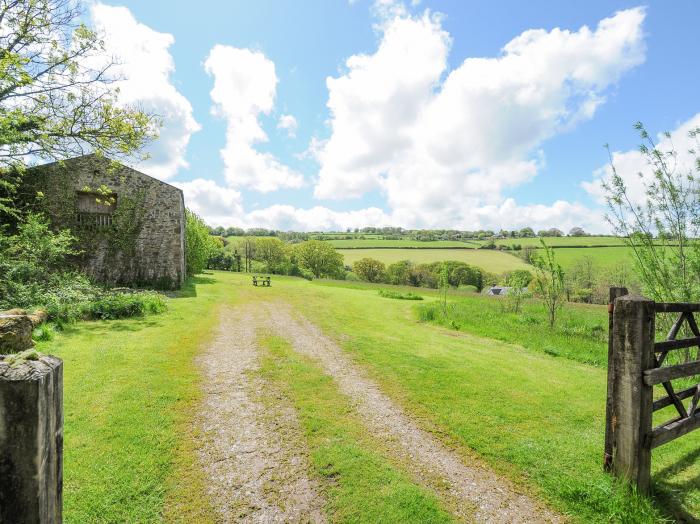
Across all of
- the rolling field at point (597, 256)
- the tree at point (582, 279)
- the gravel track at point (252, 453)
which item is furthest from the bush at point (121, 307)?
the rolling field at point (597, 256)

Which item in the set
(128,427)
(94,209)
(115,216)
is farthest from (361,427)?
(94,209)

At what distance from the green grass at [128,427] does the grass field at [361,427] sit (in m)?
0.02

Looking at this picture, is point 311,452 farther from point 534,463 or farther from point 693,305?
point 693,305

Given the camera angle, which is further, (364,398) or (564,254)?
(564,254)

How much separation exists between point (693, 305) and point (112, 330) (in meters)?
14.5

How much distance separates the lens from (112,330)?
10.9 meters

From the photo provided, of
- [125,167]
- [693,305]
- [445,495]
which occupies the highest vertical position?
[125,167]

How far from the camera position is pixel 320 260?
63094mm

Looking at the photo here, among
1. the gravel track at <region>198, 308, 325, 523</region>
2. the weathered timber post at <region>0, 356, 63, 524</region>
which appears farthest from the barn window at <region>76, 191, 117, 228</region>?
the weathered timber post at <region>0, 356, 63, 524</region>

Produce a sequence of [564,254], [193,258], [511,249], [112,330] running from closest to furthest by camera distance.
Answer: [112,330]
[193,258]
[564,254]
[511,249]

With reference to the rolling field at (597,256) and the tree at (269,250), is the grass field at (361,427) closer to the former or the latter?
the rolling field at (597,256)

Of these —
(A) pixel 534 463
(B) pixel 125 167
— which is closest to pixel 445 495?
(A) pixel 534 463

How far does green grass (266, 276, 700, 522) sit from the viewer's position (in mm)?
4375

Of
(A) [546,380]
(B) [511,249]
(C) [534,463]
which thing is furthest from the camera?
(B) [511,249]
